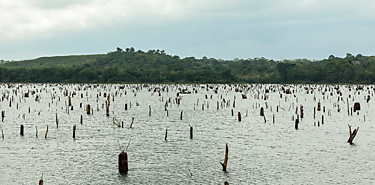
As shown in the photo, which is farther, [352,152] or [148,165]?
[352,152]

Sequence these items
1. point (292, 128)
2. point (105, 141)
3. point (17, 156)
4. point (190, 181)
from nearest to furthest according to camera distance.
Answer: point (190, 181) < point (17, 156) < point (105, 141) < point (292, 128)

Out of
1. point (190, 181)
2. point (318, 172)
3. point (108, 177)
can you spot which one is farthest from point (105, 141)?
point (318, 172)

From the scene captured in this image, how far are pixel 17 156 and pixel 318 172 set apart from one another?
18.3 meters

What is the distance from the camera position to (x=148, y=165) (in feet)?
63.4

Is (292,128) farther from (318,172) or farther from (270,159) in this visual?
(318,172)

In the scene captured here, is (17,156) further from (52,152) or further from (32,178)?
(32,178)

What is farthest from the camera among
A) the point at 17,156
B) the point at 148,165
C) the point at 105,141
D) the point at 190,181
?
the point at 105,141

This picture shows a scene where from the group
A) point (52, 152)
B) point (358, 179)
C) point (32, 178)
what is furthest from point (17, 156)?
point (358, 179)

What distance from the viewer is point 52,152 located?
21875 mm

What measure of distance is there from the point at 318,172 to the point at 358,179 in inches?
78.3

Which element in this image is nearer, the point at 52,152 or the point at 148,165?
the point at 148,165

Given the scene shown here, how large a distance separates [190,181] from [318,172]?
7258 mm

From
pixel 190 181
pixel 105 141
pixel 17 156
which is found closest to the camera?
pixel 190 181

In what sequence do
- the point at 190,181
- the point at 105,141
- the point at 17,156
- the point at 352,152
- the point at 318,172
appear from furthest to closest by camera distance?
the point at 105,141, the point at 352,152, the point at 17,156, the point at 318,172, the point at 190,181
